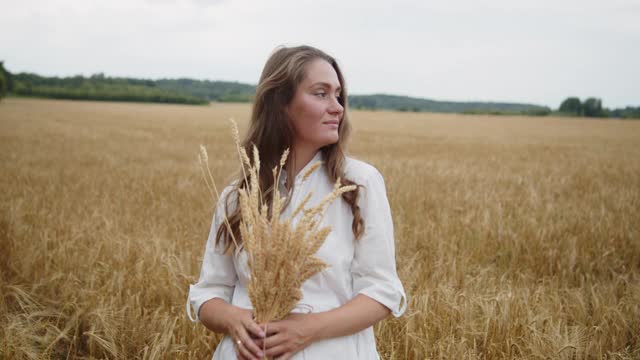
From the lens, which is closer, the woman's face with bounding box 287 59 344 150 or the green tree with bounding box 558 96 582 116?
the woman's face with bounding box 287 59 344 150

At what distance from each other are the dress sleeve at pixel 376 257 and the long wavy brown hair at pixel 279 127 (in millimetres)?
34

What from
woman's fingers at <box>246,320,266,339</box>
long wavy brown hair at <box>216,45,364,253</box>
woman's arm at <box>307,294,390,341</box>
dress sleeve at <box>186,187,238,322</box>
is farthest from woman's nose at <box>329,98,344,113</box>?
woman's fingers at <box>246,320,266,339</box>

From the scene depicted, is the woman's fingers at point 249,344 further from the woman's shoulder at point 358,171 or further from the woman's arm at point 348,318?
the woman's shoulder at point 358,171

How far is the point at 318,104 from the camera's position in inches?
70.5

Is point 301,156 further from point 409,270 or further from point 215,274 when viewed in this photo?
point 409,270

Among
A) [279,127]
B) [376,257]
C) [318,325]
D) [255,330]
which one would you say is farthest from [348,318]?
[279,127]

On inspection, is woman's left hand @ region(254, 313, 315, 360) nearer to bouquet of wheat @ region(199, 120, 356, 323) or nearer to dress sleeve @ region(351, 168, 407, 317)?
bouquet of wheat @ region(199, 120, 356, 323)

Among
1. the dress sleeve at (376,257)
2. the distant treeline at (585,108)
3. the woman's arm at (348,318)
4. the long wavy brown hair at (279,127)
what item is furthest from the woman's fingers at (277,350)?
the distant treeline at (585,108)

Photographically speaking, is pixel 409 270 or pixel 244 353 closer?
pixel 244 353

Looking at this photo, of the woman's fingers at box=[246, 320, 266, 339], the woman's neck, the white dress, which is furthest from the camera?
the woman's neck

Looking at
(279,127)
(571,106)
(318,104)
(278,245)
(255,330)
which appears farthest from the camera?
(571,106)

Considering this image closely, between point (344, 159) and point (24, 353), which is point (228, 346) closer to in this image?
point (344, 159)

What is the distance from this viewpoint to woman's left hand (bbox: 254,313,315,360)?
1444 millimetres

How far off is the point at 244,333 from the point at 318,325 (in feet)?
0.72
